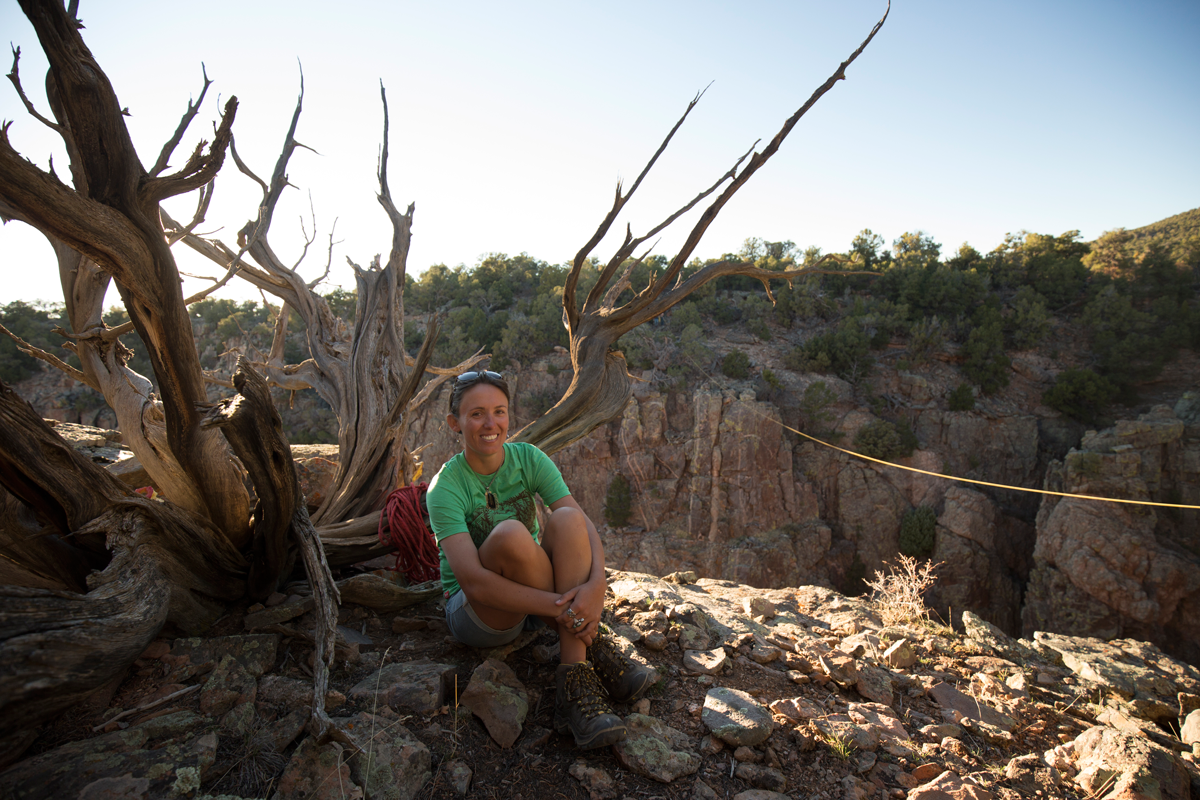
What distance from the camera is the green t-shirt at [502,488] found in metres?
2.00

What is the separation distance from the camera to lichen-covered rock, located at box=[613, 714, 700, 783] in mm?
1613

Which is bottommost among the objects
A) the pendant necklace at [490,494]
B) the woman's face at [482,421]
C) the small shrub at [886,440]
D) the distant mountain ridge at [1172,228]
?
the small shrub at [886,440]

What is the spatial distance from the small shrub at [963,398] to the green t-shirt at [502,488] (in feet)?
48.3

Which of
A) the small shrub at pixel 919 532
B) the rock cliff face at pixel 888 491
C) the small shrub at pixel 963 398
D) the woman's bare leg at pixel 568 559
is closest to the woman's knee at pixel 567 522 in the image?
the woman's bare leg at pixel 568 559

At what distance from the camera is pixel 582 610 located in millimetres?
1764

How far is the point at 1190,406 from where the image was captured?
1148cm

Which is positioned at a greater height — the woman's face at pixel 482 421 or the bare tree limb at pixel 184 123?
the bare tree limb at pixel 184 123

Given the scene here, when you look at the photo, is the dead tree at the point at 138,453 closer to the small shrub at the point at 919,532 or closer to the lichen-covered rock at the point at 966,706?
the lichen-covered rock at the point at 966,706

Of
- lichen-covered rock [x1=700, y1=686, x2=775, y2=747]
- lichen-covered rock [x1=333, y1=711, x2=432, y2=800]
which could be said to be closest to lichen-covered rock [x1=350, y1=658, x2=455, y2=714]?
lichen-covered rock [x1=333, y1=711, x2=432, y2=800]

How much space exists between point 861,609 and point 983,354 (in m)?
13.8

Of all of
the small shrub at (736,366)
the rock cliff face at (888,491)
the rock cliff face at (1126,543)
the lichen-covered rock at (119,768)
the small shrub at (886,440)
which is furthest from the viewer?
the small shrub at (736,366)

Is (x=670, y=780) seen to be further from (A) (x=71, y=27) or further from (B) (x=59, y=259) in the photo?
(B) (x=59, y=259)

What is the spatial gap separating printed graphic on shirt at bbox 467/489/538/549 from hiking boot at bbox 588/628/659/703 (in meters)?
0.51

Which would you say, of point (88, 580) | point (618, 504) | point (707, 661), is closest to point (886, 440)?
point (618, 504)
